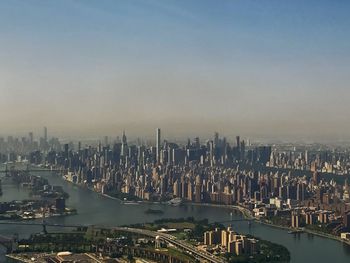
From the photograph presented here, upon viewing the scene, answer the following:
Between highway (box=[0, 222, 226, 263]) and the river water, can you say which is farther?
the river water

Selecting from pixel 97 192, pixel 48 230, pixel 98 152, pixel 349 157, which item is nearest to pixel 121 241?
pixel 48 230

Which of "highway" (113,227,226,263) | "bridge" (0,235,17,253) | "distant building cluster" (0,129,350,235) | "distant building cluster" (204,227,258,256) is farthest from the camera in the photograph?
"distant building cluster" (0,129,350,235)

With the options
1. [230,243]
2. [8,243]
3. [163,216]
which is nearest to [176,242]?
[230,243]

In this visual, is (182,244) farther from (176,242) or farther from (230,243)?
(230,243)

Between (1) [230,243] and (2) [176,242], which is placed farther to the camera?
(2) [176,242]

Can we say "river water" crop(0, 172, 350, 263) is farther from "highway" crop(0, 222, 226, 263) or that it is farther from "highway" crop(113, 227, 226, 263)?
"highway" crop(113, 227, 226, 263)

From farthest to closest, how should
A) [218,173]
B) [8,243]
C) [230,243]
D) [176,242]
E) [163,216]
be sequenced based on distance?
[218,173], [163,216], [176,242], [8,243], [230,243]

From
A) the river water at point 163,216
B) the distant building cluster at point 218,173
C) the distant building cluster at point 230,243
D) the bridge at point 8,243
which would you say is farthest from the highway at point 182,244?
the distant building cluster at point 218,173

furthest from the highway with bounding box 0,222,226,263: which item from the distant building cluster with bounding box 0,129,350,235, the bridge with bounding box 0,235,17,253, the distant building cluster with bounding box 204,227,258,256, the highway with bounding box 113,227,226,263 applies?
the distant building cluster with bounding box 0,129,350,235
